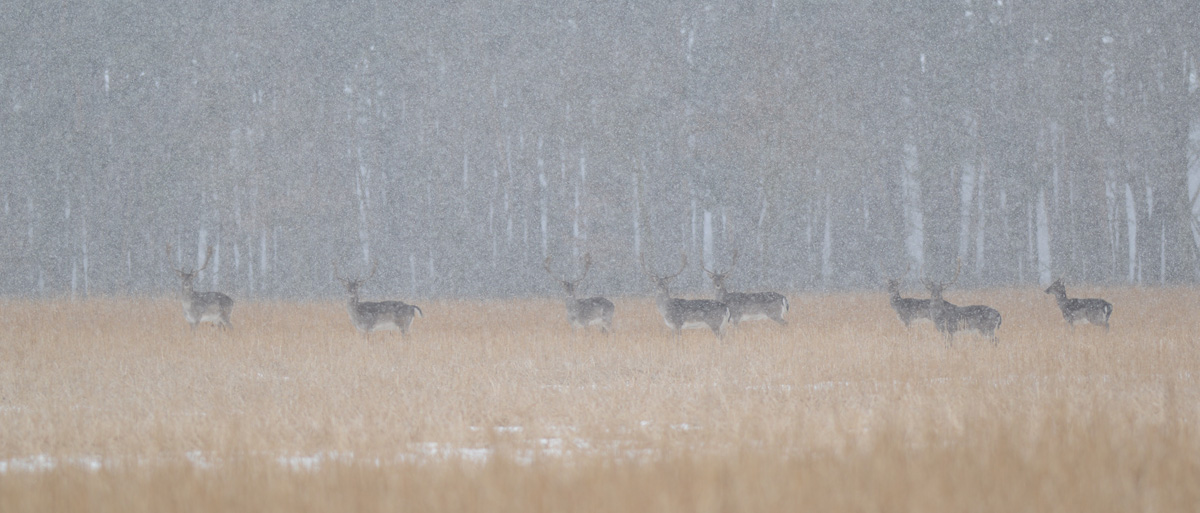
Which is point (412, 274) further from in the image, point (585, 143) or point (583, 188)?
point (585, 143)

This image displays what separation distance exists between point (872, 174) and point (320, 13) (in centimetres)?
1838

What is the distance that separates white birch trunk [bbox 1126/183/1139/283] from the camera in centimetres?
2659

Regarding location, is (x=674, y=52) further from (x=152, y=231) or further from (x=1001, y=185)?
(x=152, y=231)

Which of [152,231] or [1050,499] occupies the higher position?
[152,231]

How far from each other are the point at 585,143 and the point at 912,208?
10.4 m

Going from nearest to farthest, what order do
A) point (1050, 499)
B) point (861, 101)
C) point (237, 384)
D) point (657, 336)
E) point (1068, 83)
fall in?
point (1050, 499) → point (237, 384) → point (657, 336) → point (1068, 83) → point (861, 101)

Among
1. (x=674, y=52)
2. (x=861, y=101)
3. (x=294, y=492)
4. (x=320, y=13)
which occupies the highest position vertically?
(x=320, y=13)

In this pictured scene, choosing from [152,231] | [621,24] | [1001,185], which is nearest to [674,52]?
[621,24]

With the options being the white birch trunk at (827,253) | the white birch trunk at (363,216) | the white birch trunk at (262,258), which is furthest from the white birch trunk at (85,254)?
the white birch trunk at (827,253)

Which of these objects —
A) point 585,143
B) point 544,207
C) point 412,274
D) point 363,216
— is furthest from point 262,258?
point 585,143

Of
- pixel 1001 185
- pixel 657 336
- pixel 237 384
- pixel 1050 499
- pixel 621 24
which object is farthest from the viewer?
pixel 621 24

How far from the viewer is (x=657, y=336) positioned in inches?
554

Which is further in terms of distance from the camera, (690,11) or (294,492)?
(690,11)

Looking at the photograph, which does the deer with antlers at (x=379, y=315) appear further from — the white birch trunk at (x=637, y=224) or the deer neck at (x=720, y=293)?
the white birch trunk at (x=637, y=224)
